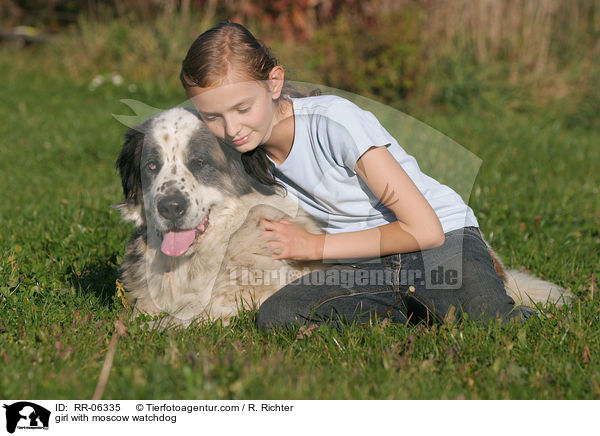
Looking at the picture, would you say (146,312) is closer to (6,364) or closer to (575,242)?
(6,364)

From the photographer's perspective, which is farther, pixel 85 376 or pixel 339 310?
pixel 339 310

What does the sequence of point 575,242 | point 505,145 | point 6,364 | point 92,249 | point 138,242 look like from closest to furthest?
point 6,364 < point 138,242 < point 92,249 < point 575,242 < point 505,145

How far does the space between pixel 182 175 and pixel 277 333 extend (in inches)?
31.6

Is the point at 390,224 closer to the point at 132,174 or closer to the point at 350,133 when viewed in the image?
the point at 350,133

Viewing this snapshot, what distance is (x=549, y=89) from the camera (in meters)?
8.71

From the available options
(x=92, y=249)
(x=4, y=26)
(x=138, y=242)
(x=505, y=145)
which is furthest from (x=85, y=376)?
(x=4, y=26)

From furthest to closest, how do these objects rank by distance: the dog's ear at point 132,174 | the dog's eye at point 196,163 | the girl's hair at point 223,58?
the dog's ear at point 132,174
the dog's eye at point 196,163
the girl's hair at point 223,58

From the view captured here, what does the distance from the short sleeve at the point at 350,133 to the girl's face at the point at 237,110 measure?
0.30 m

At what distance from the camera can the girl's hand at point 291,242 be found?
106 inches

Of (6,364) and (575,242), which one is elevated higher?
(6,364)

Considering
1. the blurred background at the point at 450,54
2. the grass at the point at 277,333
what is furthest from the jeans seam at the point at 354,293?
the blurred background at the point at 450,54

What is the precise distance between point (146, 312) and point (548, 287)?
1.99 m
